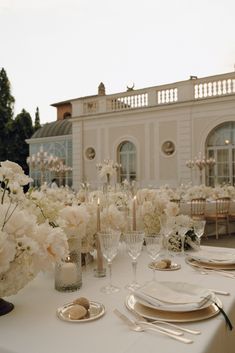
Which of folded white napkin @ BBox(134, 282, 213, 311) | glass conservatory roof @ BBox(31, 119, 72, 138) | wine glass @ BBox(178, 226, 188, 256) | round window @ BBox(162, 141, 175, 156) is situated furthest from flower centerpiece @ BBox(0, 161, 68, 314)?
glass conservatory roof @ BBox(31, 119, 72, 138)

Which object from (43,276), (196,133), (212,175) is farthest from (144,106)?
(43,276)

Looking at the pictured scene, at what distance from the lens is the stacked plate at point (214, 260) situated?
1767mm

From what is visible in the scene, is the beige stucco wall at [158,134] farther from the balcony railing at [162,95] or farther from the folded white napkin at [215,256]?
the folded white napkin at [215,256]

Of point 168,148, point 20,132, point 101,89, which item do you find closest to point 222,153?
point 168,148

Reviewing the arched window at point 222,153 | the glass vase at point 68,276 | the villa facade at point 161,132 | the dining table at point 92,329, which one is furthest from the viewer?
the villa facade at point 161,132

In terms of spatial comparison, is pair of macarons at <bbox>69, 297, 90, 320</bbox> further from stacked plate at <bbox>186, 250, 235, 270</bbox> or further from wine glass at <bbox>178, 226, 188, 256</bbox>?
wine glass at <bbox>178, 226, 188, 256</bbox>

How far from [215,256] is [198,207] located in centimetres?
497

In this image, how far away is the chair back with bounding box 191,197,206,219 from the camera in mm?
6703

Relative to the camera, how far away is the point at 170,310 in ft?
3.77

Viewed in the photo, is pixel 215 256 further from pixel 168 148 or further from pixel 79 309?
pixel 168 148

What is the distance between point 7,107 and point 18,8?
17.1 m

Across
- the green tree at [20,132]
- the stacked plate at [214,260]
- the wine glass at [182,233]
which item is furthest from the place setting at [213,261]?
the green tree at [20,132]

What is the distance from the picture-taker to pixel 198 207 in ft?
22.2

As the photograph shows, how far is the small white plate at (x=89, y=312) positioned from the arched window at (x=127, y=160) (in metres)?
11.2
